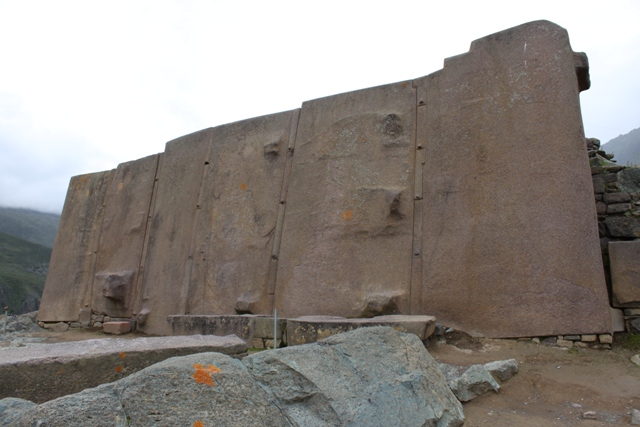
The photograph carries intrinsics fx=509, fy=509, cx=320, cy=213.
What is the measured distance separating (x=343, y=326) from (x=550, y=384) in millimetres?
1672

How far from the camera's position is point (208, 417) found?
7.25ft

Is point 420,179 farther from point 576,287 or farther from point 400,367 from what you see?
point 400,367

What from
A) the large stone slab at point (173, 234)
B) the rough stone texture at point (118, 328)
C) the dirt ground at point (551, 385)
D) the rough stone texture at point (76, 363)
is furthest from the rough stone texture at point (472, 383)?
the rough stone texture at point (118, 328)

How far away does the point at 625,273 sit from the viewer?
15.0ft

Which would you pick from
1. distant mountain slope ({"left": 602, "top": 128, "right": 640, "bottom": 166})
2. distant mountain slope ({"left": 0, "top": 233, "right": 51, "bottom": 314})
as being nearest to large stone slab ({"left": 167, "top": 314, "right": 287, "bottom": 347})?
distant mountain slope ({"left": 0, "top": 233, "right": 51, "bottom": 314})

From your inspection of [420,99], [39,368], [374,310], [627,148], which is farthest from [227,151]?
[627,148]

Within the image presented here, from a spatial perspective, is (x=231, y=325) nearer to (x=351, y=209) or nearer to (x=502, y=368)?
(x=351, y=209)

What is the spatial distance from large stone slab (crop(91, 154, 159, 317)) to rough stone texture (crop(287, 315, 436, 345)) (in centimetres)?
449

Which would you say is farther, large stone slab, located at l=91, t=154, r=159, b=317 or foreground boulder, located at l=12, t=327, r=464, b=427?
large stone slab, located at l=91, t=154, r=159, b=317

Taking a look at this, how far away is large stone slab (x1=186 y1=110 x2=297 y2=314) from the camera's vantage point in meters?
6.74

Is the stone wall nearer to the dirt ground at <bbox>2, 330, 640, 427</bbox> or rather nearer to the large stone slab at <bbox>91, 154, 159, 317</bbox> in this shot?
the dirt ground at <bbox>2, 330, 640, 427</bbox>

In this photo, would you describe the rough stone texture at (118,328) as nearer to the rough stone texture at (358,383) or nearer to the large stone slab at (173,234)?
the large stone slab at (173,234)

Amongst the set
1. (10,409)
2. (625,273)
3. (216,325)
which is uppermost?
(625,273)

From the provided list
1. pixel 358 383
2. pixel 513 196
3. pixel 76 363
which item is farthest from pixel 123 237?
pixel 358 383
